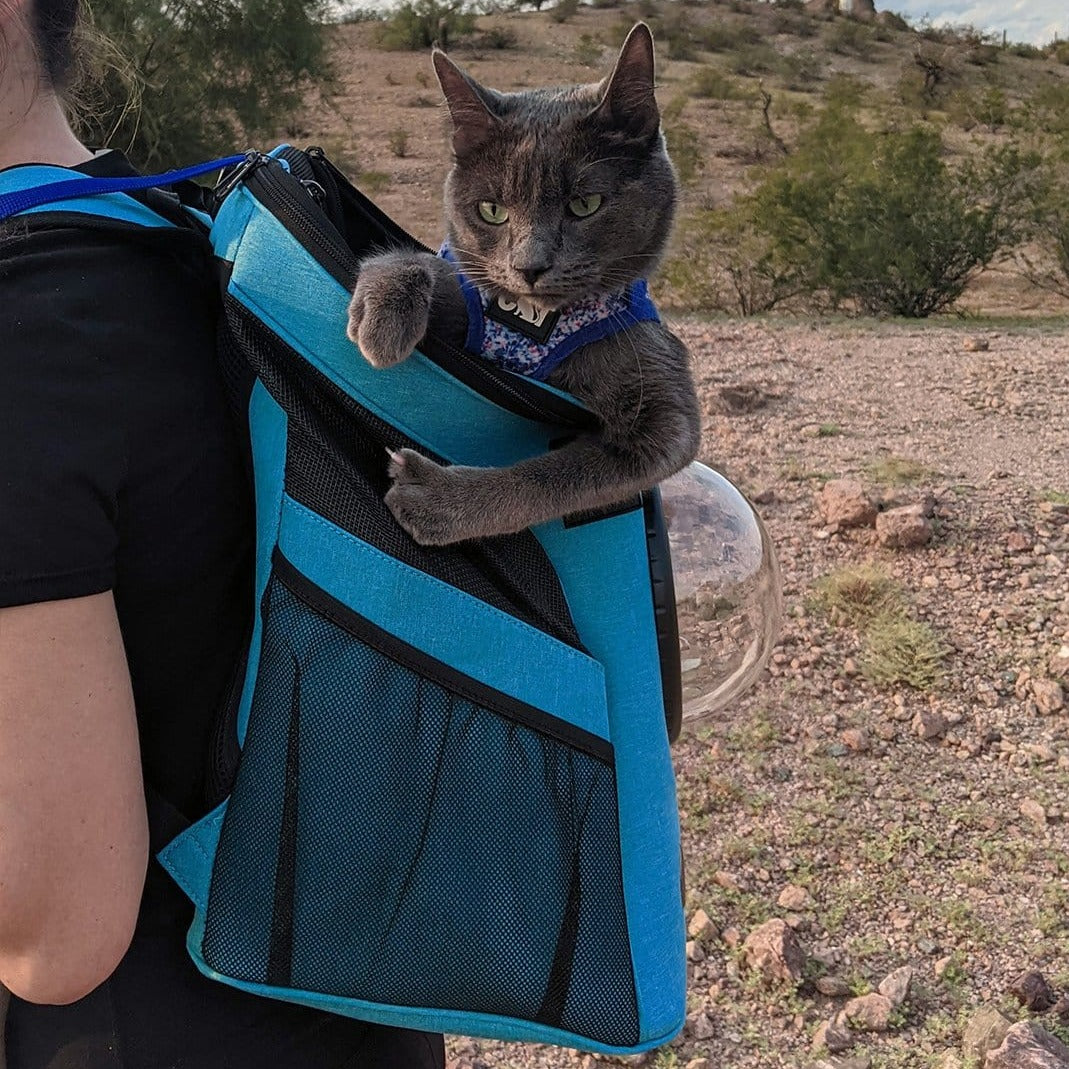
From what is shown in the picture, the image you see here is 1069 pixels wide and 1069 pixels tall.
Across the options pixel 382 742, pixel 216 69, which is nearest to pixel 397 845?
pixel 382 742

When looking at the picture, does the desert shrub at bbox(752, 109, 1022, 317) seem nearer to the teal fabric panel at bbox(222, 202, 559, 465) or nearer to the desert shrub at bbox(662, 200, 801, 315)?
the desert shrub at bbox(662, 200, 801, 315)

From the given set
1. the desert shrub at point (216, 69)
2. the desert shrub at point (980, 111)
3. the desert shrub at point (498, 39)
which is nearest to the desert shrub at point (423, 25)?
the desert shrub at point (498, 39)

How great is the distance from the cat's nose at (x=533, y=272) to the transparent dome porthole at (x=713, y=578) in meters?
0.41

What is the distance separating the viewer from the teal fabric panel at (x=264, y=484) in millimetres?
1077

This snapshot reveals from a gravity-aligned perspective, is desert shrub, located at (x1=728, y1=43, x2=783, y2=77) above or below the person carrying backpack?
above

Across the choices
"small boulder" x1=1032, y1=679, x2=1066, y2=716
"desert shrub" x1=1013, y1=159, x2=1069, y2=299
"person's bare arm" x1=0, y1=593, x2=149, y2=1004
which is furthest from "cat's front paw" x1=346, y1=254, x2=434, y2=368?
"desert shrub" x1=1013, y1=159, x2=1069, y2=299

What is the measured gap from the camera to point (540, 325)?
159cm

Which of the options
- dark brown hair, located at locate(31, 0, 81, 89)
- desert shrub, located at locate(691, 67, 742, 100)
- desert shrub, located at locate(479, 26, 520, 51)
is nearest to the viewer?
dark brown hair, located at locate(31, 0, 81, 89)

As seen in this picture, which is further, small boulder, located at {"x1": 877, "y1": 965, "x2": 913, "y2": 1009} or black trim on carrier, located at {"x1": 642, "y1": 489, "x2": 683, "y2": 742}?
small boulder, located at {"x1": 877, "y1": 965, "x2": 913, "y2": 1009}

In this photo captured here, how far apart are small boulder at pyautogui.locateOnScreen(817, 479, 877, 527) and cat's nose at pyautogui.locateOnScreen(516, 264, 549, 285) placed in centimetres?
327

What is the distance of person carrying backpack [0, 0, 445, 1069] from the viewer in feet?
3.04

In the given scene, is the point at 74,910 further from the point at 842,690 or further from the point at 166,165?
the point at 166,165

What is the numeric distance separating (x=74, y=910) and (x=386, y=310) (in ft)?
2.42

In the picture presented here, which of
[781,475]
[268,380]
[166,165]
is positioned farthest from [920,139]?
[268,380]
